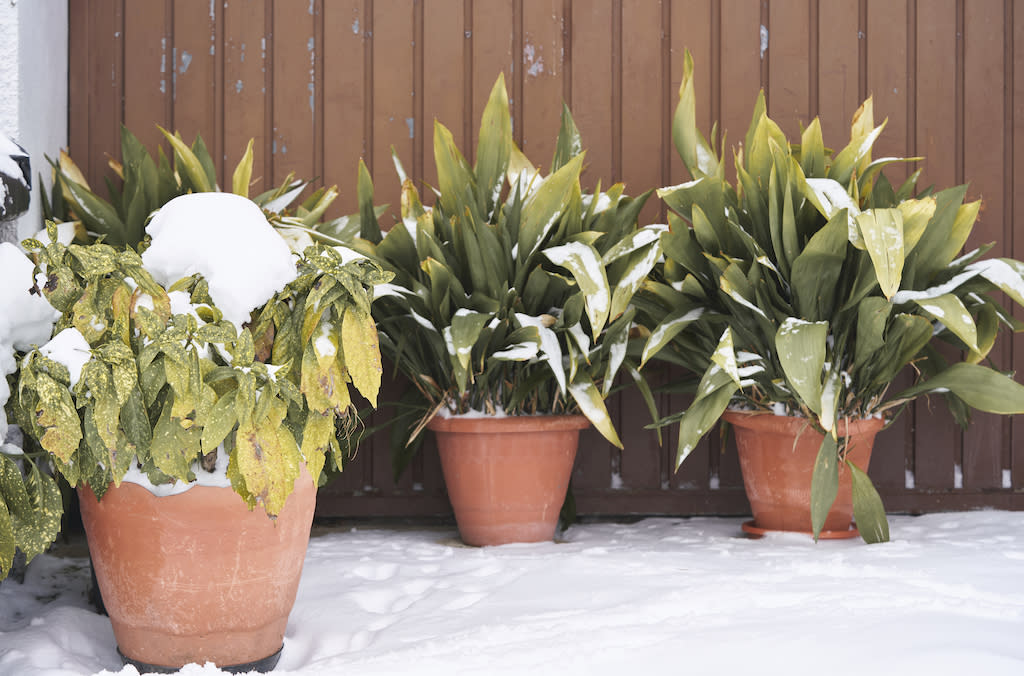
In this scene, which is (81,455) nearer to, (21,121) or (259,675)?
(259,675)

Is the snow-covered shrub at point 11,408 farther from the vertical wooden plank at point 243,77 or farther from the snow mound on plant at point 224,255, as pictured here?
the vertical wooden plank at point 243,77

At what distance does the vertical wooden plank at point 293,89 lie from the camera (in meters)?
1.82

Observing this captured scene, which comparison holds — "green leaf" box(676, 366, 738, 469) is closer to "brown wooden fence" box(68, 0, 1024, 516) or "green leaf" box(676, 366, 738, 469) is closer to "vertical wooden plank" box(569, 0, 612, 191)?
"brown wooden fence" box(68, 0, 1024, 516)

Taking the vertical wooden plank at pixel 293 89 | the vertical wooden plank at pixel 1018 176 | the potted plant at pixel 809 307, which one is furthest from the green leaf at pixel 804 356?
the vertical wooden plank at pixel 293 89

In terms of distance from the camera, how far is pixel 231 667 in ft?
3.13

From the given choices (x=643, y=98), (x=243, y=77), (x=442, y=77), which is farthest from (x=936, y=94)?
(x=243, y=77)

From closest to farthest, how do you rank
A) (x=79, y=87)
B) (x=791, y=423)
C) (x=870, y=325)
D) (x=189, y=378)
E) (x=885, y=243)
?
(x=189, y=378) < (x=885, y=243) < (x=870, y=325) < (x=791, y=423) < (x=79, y=87)

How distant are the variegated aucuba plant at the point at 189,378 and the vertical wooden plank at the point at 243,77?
36.3 inches

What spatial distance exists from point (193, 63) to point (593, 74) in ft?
3.19

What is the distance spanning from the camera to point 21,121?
147cm

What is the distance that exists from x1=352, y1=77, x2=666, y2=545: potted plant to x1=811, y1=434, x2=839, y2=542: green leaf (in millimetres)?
358

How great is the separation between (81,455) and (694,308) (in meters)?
1.09

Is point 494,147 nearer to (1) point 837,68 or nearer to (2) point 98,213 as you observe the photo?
(2) point 98,213

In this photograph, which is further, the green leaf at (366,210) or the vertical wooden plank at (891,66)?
the vertical wooden plank at (891,66)
